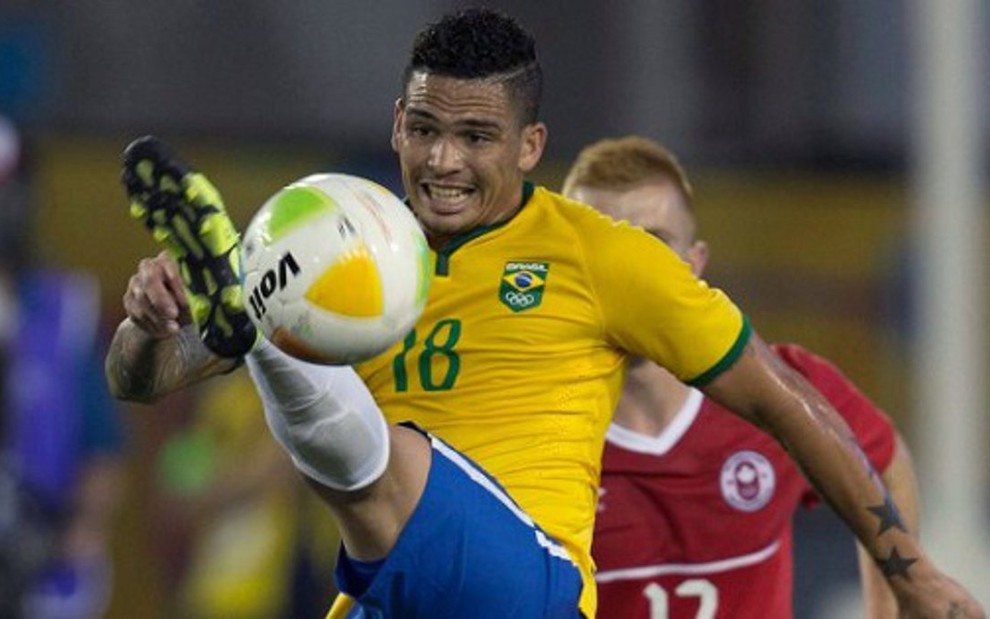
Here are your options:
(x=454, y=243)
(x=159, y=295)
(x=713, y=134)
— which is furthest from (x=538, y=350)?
(x=713, y=134)

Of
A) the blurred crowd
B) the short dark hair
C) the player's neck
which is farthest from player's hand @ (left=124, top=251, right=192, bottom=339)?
the blurred crowd

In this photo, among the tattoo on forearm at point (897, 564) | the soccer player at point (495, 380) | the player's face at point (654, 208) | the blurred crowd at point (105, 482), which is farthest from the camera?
the blurred crowd at point (105, 482)

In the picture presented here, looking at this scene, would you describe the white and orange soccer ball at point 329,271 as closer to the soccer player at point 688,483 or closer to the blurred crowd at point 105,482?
the soccer player at point 688,483

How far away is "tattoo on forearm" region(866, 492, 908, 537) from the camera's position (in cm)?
523

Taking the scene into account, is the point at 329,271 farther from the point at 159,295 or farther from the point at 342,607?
the point at 342,607

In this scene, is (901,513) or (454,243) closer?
(454,243)

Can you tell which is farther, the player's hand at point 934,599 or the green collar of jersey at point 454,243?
the green collar of jersey at point 454,243

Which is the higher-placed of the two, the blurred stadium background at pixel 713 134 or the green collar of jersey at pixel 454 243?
the green collar of jersey at pixel 454 243

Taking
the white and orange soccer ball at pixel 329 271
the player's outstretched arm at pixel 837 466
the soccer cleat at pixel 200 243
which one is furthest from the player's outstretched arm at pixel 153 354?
the player's outstretched arm at pixel 837 466

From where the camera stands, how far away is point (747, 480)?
599 centimetres

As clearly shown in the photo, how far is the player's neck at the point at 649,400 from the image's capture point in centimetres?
600

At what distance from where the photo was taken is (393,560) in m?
4.96

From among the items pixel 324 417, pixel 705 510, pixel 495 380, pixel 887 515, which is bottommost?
pixel 705 510

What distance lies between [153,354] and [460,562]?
2.11 ft
